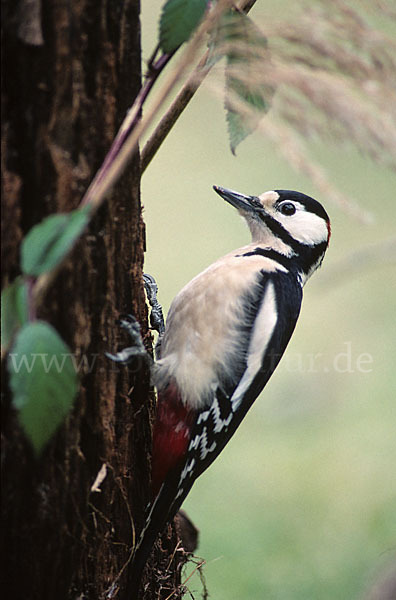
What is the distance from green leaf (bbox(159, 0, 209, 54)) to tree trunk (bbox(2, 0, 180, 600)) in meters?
0.11

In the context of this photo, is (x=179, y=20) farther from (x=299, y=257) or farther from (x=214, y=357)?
(x=299, y=257)

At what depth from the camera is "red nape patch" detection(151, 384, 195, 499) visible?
1.53 meters

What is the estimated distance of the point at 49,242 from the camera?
90 cm

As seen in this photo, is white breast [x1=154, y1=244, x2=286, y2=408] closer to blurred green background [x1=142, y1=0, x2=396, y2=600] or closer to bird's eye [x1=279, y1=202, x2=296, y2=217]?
bird's eye [x1=279, y1=202, x2=296, y2=217]

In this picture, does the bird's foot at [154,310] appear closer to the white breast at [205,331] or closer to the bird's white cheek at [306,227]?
the white breast at [205,331]

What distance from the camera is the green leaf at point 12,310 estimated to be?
937 mm

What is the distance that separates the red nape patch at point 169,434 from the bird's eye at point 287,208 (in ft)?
2.13

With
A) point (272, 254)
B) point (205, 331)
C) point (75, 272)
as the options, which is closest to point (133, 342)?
point (75, 272)

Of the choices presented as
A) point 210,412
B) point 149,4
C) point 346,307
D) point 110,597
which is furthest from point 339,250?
point 110,597

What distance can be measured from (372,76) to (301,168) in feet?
0.47

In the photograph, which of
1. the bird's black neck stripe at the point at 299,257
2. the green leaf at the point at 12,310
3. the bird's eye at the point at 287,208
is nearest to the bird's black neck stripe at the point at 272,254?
the bird's black neck stripe at the point at 299,257

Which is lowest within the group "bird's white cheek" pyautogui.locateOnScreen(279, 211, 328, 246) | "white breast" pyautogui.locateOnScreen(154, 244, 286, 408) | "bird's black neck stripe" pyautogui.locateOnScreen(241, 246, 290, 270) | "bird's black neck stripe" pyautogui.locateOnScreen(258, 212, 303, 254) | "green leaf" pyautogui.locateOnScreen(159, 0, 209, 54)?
"white breast" pyautogui.locateOnScreen(154, 244, 286, 408)

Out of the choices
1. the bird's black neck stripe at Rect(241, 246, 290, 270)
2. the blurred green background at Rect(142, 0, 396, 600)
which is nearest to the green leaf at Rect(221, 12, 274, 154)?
the bird's black neck stripe at Rect(241, 246, 290, 270)

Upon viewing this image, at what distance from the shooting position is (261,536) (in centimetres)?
396
